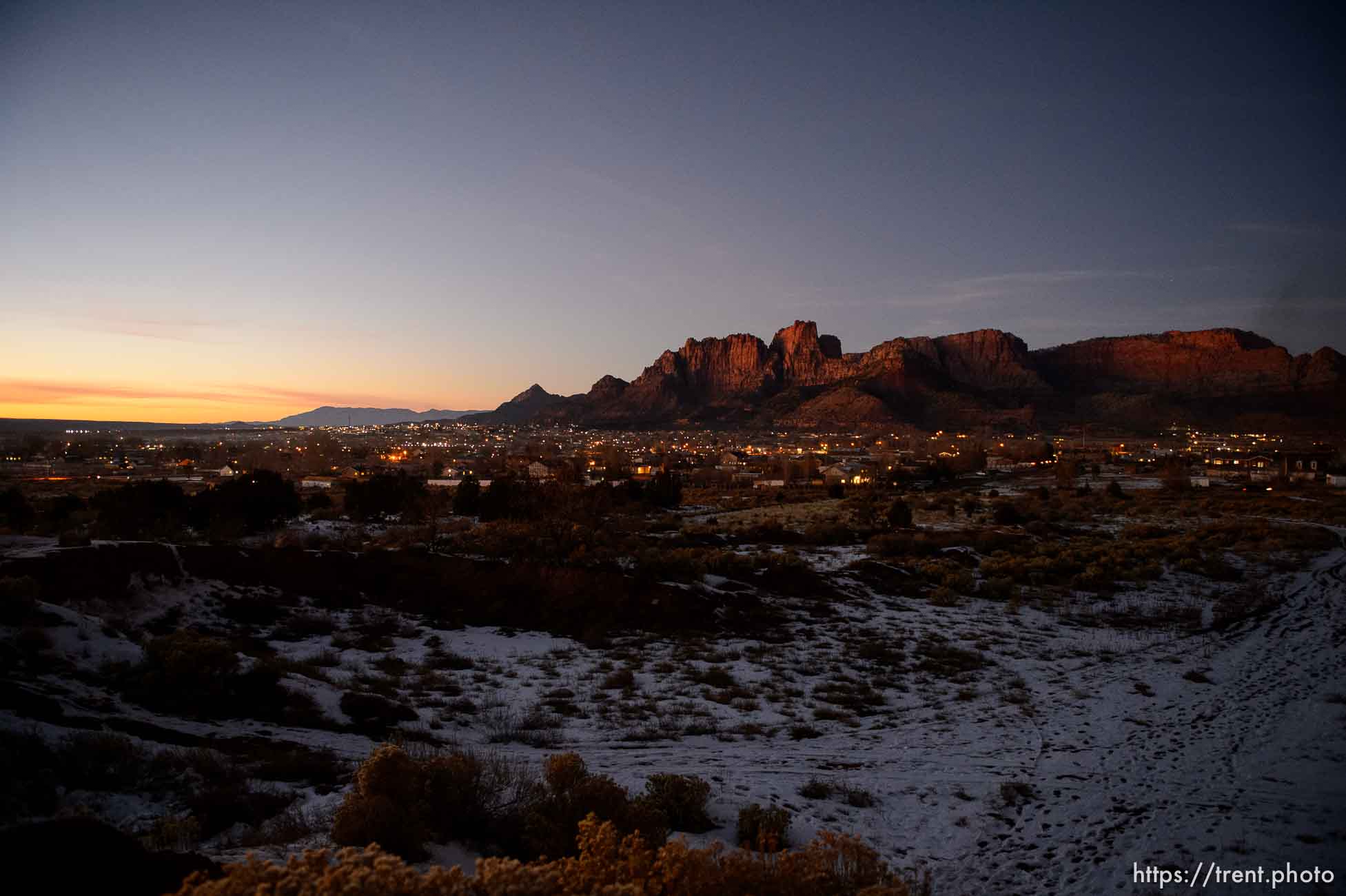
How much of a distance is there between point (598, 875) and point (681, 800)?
3.53 meters

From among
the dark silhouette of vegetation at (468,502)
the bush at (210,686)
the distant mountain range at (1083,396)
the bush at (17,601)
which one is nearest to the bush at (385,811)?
the bush at (210,686)

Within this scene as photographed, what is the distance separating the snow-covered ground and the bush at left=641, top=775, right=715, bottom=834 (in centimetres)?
20

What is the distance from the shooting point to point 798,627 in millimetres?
18484

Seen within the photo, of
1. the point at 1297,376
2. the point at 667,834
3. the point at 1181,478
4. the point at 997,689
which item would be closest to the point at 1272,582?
the point at 997,689

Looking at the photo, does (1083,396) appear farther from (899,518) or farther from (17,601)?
(17,601)

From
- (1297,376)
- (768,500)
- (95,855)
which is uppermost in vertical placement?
(1297,376)

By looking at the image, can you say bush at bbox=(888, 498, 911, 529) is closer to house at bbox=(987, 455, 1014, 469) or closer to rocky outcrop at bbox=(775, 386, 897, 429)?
house at bbox=(987, 455, 1014, 469)

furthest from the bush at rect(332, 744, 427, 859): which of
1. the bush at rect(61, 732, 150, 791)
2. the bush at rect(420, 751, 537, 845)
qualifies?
the bush at rect(61, 732, 150, 791)

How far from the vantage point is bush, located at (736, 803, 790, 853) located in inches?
274

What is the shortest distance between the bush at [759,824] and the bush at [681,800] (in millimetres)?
367

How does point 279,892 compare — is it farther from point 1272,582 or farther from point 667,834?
point 1272,582

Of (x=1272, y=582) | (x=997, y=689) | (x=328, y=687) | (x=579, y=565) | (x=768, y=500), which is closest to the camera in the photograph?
(x=328, y=687)

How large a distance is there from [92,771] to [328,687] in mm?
4401

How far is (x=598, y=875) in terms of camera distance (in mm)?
4145
